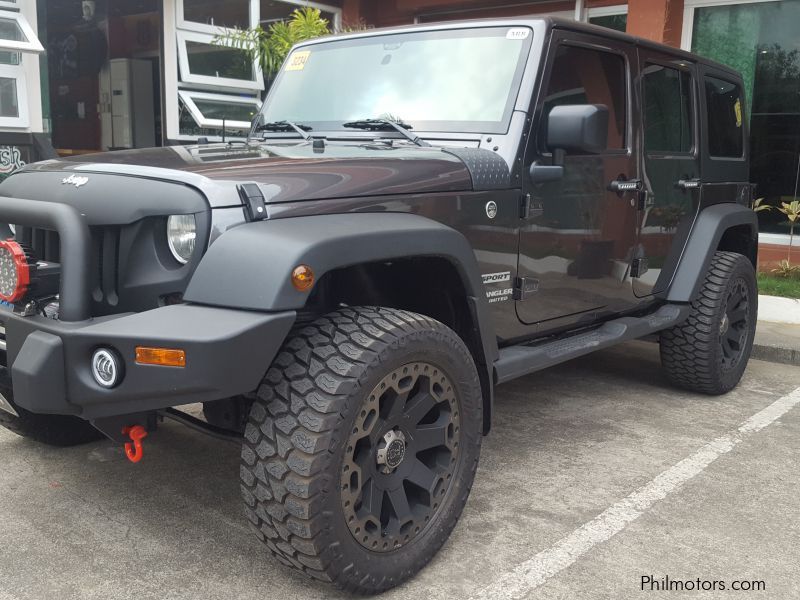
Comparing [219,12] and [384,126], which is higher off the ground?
[219,12]

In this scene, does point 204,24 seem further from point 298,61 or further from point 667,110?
point 667,110

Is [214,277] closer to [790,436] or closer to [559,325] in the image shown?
[559,325]

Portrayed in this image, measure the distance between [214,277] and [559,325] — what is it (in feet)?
6.05

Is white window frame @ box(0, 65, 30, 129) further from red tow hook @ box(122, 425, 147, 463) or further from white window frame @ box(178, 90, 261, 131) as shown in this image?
red tow hook @ box(122, 425, 147, 463)

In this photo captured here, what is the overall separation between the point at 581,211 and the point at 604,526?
133 cm

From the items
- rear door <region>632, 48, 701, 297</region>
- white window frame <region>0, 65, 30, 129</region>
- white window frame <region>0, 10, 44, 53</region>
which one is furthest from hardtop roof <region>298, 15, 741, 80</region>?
white window frame <region>0, 65, 30, 129</region>

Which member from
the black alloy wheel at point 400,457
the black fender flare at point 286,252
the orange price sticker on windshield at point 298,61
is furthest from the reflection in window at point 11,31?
the black alloy wheel at point 400,457

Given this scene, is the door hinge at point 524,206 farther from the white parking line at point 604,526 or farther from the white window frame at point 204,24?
the white window frame at point 204,24

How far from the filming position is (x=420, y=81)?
338 centimetres

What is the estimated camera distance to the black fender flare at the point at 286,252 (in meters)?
2.12

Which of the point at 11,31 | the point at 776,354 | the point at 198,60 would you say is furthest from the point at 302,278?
the point at 198,60

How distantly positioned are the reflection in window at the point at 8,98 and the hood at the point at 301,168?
556 cm

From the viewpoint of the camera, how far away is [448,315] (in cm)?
293

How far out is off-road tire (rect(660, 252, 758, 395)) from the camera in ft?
14.5
